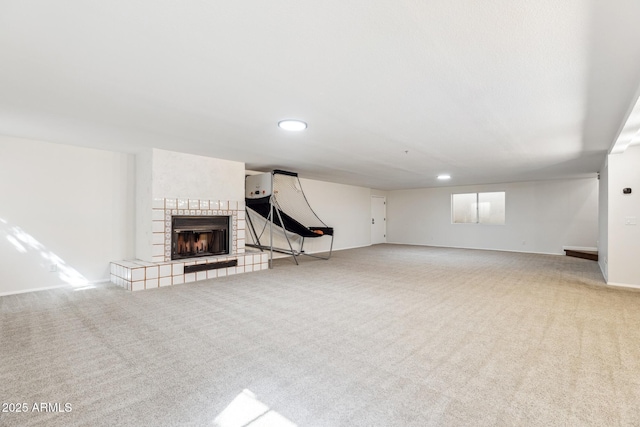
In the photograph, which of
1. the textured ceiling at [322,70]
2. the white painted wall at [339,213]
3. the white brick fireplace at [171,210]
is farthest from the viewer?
the white painted wall at [339,213]

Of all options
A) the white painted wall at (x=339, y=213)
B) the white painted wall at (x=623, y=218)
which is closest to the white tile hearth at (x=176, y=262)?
the white painted wall at (x=339, y=213)

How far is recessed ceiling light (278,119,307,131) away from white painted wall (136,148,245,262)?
2.32 meters

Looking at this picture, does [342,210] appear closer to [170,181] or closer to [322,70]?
[170,181]

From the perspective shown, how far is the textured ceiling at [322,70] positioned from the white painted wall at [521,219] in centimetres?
476

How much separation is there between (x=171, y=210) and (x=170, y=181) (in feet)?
1.47

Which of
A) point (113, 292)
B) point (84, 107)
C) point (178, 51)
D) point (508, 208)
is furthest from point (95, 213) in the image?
point (508, 208)

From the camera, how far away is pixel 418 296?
3.61 meters

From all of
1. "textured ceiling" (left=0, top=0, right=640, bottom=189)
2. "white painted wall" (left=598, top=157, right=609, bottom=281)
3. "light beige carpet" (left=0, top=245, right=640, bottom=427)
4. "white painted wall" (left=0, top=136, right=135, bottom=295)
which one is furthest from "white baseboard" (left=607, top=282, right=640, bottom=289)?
"white painted wall" (left=0, top=136, right=135, bottom=295)

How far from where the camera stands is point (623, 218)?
167 inches

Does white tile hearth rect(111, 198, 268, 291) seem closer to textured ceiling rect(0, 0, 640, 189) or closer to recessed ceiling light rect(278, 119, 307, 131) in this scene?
textured ceiling rect(0, 0, 640, 189)

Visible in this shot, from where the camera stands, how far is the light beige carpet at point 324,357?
4.94ft

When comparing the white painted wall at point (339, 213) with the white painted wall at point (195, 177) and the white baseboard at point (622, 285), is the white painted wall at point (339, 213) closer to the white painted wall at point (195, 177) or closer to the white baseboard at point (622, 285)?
the white painted wall at point (195, 177)

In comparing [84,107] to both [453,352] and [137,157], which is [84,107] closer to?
[137,157]

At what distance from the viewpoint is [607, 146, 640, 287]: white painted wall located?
4125 mm
